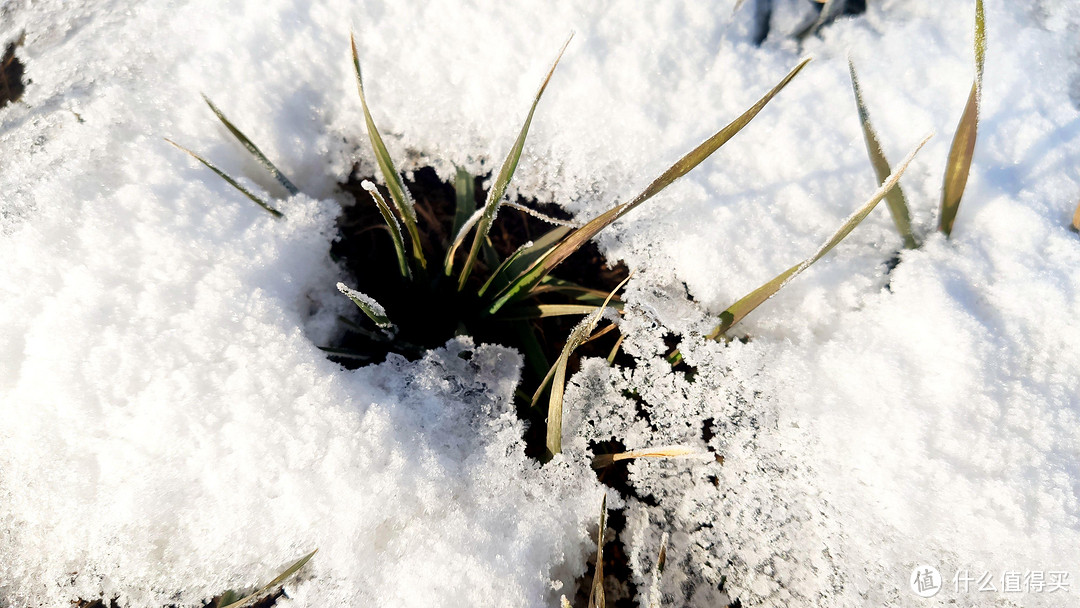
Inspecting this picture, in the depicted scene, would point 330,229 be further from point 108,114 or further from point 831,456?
point 831,456

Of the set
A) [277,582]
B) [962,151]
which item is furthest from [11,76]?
[962,151]

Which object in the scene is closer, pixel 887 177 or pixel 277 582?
pixel 277 582

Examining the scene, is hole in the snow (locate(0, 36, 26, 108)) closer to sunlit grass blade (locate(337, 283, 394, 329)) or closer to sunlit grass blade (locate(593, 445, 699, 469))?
sunlit grass blade (locate(337, 283, 394, 329))

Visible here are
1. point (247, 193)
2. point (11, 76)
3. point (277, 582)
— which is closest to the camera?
point (277, 582)

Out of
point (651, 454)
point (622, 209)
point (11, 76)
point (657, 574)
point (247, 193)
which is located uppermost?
point (11, 76)

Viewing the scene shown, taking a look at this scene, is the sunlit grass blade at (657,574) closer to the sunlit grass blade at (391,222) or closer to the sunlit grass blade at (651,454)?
the sunlit grass blade at (651,454)

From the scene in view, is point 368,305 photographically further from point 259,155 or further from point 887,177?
point 887,177
